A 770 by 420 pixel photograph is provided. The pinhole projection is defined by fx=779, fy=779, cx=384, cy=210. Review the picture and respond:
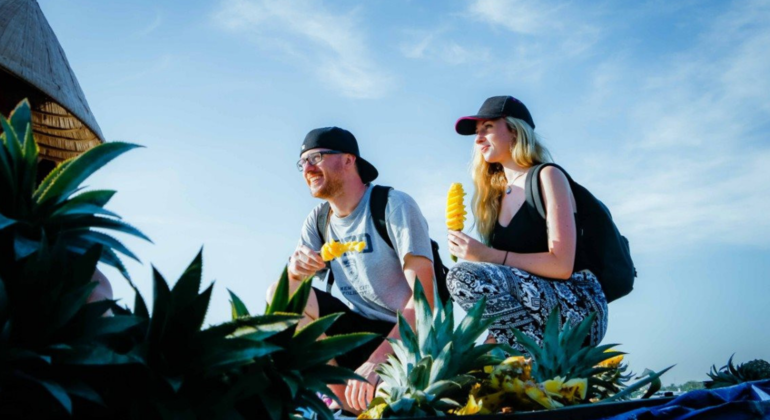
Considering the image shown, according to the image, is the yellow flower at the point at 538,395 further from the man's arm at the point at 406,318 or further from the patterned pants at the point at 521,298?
the patterned pants at the point at 521,298

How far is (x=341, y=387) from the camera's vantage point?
514 centimetres

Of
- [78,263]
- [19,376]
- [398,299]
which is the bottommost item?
[19,376]

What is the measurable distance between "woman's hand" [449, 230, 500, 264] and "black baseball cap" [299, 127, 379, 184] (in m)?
1.15

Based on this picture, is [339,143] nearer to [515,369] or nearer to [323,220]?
[323,220]

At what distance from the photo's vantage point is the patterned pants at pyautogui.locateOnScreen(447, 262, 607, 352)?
190 inches

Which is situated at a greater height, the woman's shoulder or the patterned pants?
the woman's shoulder

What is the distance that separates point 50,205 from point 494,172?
4.02m

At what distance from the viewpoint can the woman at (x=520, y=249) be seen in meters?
4.85

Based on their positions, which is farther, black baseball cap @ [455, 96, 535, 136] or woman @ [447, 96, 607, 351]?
black baseball cap @ [455, 96, 535, 136]

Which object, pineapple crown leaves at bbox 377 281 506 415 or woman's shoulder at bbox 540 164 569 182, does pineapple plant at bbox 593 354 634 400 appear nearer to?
pineapple crown leaves at bbox 377 281 506 415

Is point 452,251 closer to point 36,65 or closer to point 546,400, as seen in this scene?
point 546,400

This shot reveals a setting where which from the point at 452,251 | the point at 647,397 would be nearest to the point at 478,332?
the point at 647,397

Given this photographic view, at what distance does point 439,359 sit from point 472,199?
2924mm

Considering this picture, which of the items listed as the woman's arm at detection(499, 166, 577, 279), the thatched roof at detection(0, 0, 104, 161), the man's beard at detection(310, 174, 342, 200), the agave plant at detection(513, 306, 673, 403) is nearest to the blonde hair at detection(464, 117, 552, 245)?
the woman's arm at detection(499, 166, 577, 279)
